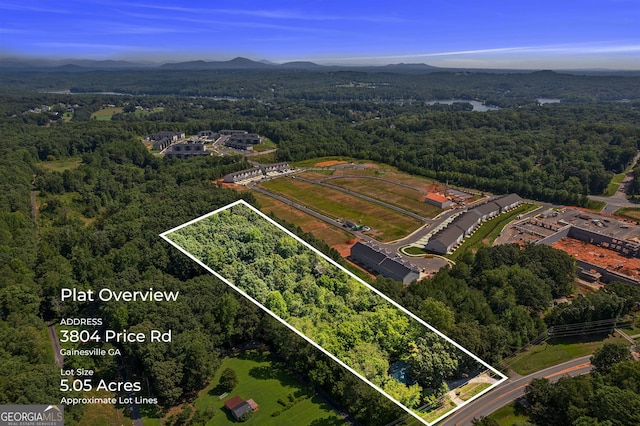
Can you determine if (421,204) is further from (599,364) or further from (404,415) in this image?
(404,415)

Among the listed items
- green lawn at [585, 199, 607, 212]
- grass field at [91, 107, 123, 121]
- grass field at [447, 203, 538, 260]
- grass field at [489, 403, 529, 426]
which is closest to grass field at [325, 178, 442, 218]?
grass field at [447, 203, 538, 260]

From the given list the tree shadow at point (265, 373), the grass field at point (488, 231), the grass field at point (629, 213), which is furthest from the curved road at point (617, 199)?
the tree shadow at point (265, 373)

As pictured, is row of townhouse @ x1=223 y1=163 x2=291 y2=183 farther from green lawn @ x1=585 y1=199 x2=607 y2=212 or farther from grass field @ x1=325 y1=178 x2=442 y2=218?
green lawn @ x1=585 y1=199 x2=607 y2=212

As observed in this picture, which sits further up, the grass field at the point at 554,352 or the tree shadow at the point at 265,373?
the grass field at the point at 554,352

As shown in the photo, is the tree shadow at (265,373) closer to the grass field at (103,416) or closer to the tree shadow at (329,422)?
the tree shadow at (329,422)

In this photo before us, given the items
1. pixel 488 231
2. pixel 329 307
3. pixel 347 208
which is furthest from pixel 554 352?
pixel 347 208
